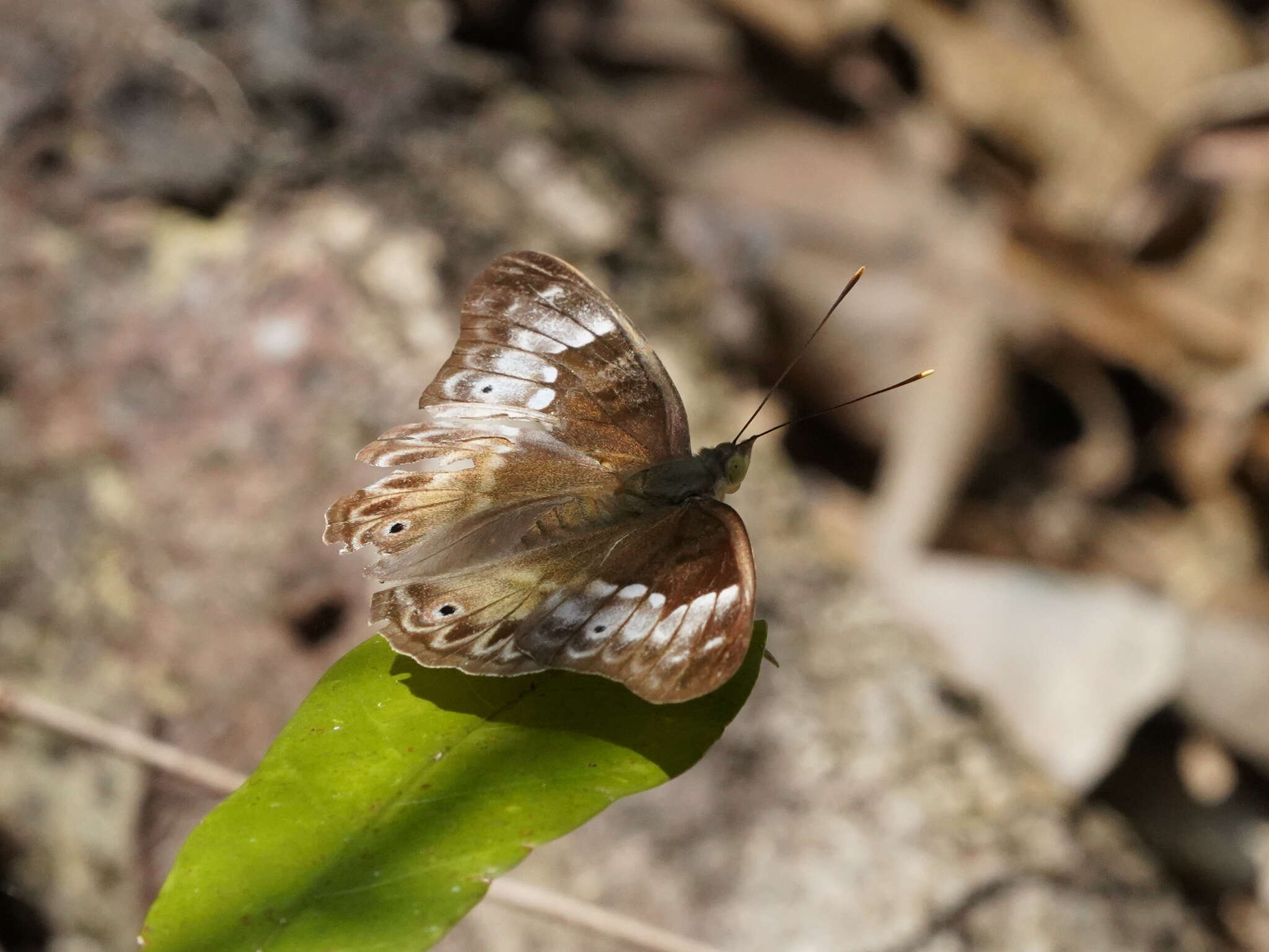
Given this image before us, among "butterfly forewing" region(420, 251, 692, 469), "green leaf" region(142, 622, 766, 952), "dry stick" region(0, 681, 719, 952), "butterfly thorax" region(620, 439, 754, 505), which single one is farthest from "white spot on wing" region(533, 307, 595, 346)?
"dry stick" region(0, 681, 719, 952)

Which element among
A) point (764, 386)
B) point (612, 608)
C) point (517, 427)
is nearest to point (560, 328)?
point (517, 427)

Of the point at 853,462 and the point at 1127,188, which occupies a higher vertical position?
the point at 1127,188

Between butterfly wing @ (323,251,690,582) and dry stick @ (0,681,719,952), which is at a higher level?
butterfly wing @ (323,251,690,582)

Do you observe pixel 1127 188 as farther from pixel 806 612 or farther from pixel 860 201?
pixel 806 612

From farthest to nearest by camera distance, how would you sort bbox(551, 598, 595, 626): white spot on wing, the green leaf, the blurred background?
the blurred background → bbox(551, 598, 595, 626): white spot on wing → the green leaf

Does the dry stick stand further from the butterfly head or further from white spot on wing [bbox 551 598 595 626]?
the butterfly head

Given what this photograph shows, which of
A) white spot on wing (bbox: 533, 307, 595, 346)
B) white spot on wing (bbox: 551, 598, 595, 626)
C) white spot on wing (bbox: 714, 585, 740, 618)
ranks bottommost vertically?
white spot on wing (bbox: 551, 598, 595, 626)

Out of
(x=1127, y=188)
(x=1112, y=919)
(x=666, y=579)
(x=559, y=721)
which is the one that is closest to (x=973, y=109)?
(x=1127, y=188)
